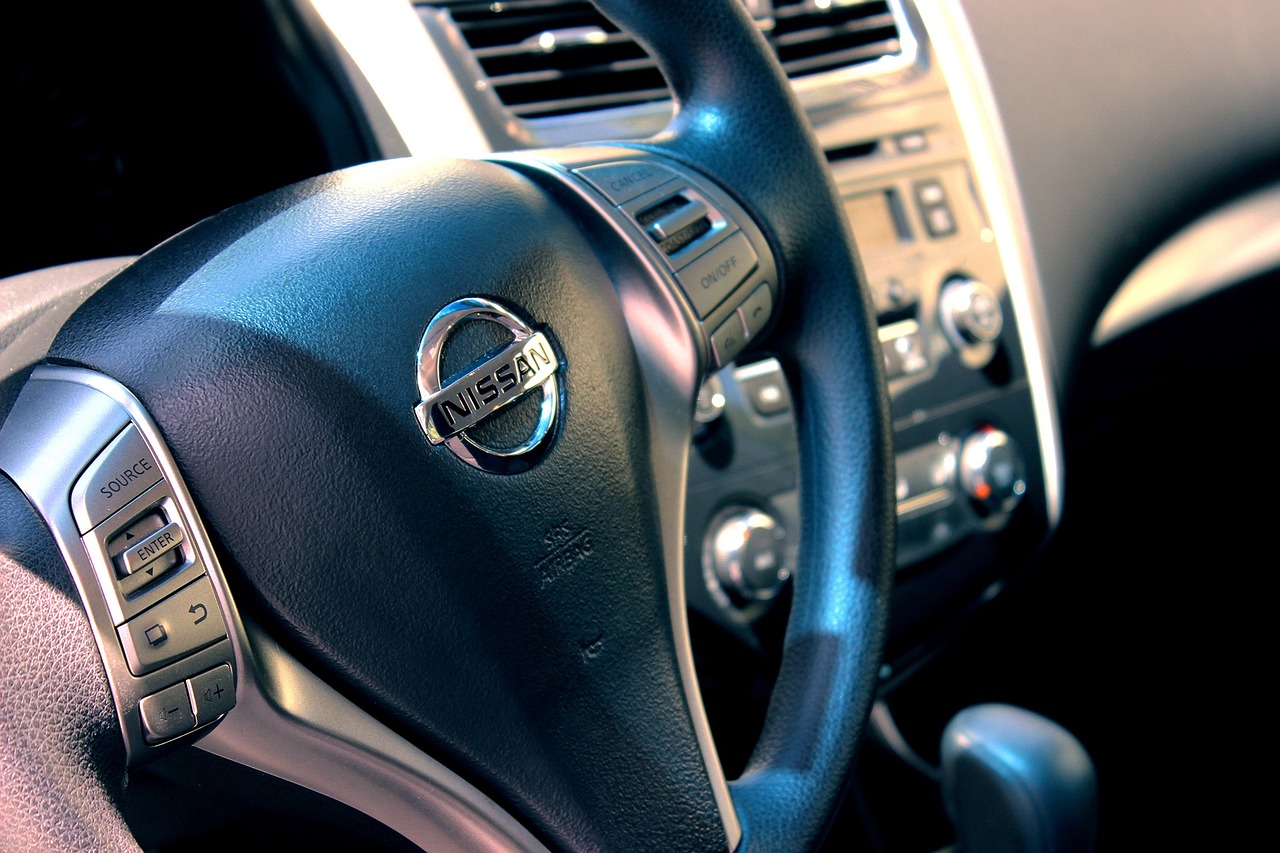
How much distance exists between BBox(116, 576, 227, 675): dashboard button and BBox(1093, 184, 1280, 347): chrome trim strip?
114 cm

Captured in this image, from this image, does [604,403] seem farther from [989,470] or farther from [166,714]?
[989,470]

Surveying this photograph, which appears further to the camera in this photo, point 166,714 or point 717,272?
point 717,272

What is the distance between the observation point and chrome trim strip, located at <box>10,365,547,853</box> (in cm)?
48

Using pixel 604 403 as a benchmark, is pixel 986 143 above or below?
below

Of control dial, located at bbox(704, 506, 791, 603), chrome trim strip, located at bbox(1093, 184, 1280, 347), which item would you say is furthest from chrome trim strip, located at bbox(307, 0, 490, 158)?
chrome trim strip, located at bbox(1093, 184, 1280, 347)

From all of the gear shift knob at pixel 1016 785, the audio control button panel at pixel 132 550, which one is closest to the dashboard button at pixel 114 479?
the audio control button panel at pixel 132 550

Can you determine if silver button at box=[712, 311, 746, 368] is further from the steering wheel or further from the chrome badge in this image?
the chrome badge

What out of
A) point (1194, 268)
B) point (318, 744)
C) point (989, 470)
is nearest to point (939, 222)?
point (989, 470)

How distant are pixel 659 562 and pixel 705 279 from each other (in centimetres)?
16

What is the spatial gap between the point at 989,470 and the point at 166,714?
93 centimetres

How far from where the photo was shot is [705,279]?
675 millimetres

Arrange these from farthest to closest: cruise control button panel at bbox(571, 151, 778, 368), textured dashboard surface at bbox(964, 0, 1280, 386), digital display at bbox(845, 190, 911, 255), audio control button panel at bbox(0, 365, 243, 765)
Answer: textured dashboard surface at bbox(964, 0, 1280, 386), digital display at bbox(845, 190, 911, 255), cruise control button panel at bbox(571, 151, 778, 368), audio control button panel at bbox(0, 365, 243, 765)

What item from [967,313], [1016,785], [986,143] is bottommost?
[1016,785]

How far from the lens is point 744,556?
97 centimetres
